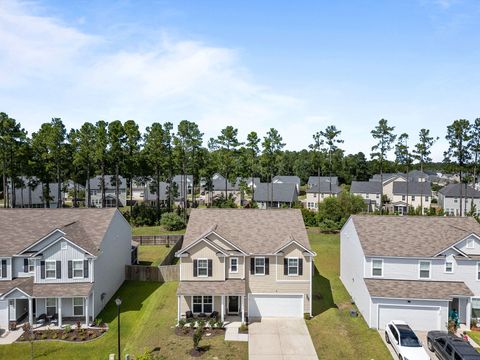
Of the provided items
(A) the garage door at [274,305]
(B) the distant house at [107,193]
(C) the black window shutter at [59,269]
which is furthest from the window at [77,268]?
(B) the distant house at [107,193]

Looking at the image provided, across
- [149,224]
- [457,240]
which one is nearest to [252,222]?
[457,240]

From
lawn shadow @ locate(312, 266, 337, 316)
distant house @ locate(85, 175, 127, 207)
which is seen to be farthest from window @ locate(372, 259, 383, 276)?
distant house @ locate(85, 175, 127, 207)

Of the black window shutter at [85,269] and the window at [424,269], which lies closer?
the black window shutter at [85,269]

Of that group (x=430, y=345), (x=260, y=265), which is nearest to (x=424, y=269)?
(x=430, y=345)

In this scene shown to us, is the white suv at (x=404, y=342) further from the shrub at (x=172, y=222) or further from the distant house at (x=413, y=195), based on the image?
the distant house at (x=413, y=195)

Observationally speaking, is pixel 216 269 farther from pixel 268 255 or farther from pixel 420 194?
pixel 420 194

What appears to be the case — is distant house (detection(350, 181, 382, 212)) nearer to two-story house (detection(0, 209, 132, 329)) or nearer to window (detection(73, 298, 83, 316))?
two-story house (detection(0, 209, 132, 329))

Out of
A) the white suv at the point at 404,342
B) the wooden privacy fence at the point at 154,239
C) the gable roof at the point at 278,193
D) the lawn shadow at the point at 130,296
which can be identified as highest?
the gable roof at the point at 278,193
